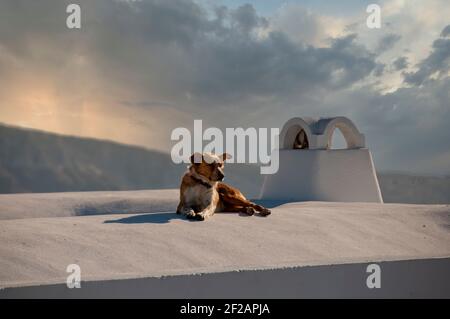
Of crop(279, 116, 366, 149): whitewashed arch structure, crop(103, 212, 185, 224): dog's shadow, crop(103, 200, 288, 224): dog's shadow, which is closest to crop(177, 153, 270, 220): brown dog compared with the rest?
crop(103, 200, 288, 224): dog's shadow

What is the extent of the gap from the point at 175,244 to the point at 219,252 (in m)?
0.63

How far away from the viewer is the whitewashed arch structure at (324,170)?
1672 cm

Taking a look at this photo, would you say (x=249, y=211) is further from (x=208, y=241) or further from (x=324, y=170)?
(x=324, y=170)

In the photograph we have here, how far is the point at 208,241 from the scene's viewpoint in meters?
9.22

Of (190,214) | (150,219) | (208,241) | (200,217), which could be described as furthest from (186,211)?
(208,241)

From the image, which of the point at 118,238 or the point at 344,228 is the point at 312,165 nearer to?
the point at 344,228

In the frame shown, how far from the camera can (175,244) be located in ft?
29.5

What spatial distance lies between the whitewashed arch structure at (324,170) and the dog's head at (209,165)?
6.62 meters

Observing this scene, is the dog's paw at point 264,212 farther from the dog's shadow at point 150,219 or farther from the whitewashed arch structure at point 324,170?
the whitewashed arch structure at point 324,170

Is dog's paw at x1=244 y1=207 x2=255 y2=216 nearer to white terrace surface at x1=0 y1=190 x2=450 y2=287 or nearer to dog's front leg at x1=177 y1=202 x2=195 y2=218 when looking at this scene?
white terrace surface at x1=0 y1=190 x2=450 y2=287

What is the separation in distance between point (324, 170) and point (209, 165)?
7230mm

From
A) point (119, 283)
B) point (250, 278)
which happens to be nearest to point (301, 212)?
point (250, 278)

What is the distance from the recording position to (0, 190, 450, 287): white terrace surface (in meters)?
7.87

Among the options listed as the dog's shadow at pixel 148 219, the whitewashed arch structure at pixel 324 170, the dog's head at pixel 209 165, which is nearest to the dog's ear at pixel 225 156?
the dog's head at pixel 209 165
